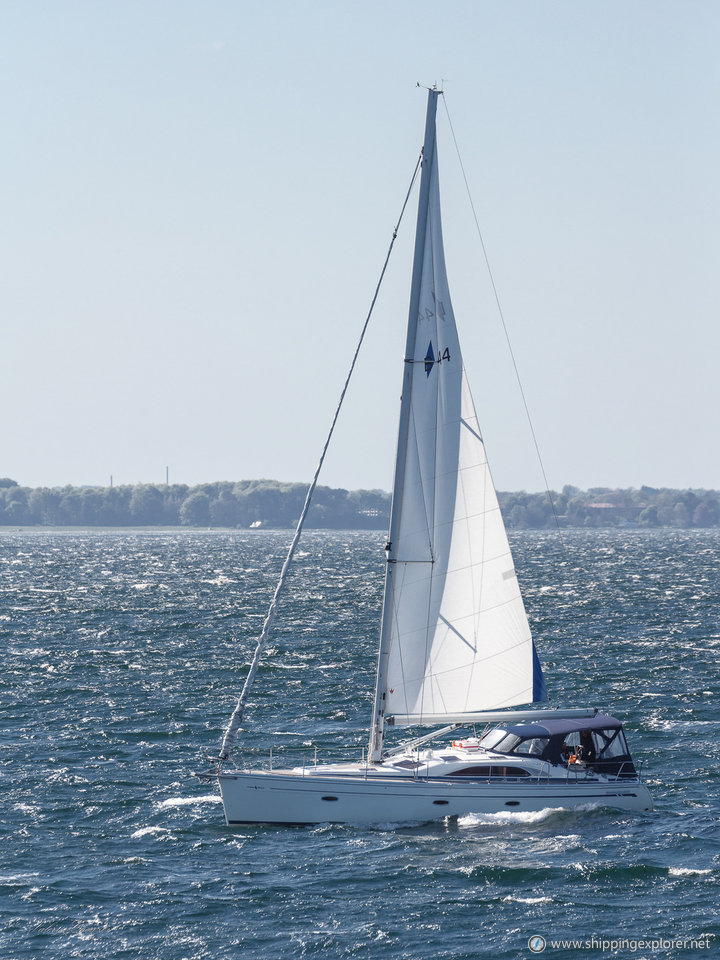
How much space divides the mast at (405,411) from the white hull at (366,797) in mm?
1352

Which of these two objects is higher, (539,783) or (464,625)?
(464,625)

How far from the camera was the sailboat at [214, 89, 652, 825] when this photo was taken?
31062 mm

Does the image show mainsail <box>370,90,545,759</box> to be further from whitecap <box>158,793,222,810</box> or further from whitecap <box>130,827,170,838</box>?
whitecap <box>130,827,170,838</box>

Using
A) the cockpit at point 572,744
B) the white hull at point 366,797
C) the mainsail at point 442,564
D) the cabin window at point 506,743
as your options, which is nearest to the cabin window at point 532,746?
the cockpit at point 572,744

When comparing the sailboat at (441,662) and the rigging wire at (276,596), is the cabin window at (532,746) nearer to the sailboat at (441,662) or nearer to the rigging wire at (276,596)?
the sailboat at (441,662)

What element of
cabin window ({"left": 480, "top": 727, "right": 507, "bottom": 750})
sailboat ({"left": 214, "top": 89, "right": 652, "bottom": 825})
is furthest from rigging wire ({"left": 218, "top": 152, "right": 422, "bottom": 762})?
cabin window ({"left": 480, "top": 727, "right": 507, "bottom": 750})

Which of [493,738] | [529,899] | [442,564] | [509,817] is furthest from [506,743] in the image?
[529,899]

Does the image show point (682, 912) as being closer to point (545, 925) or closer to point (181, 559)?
point (545, 925)

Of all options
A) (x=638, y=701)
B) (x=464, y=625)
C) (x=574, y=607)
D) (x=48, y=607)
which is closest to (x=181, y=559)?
(x=48, y=607)

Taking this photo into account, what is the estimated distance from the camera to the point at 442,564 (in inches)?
1266

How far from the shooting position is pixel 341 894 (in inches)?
1071

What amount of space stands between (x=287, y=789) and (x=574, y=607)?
191 feet

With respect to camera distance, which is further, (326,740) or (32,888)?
(326,740)

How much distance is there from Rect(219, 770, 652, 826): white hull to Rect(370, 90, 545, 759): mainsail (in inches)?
59.2
